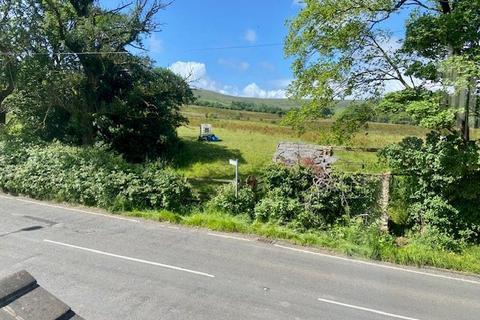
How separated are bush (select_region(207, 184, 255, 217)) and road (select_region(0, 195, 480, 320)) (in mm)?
1828

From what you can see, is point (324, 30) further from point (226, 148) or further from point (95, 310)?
point (226, 148)

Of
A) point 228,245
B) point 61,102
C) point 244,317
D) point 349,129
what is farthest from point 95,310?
point 61,102

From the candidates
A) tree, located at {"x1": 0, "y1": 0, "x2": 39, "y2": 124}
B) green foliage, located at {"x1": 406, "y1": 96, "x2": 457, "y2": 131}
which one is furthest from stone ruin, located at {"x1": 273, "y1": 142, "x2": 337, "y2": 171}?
tree, located at {"x1": 0, "y1": 0, "x2": 39, "y2": 124}

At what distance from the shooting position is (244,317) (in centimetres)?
767

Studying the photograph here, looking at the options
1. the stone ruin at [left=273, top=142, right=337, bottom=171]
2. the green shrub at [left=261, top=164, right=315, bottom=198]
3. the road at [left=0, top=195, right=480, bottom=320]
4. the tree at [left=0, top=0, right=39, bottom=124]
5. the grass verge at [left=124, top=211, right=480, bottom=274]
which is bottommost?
the road at [left=0, top=195, right=480, bottom=320]

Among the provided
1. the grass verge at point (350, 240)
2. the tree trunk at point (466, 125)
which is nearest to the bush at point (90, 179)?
the grass verge at point (350, 240)

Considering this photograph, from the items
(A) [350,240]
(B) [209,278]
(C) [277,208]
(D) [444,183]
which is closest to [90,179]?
(C) [277,208]

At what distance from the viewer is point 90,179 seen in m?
16.6

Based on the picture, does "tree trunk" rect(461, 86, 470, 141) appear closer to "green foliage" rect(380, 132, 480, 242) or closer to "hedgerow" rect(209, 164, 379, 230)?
"green foliage" rect(380, 132, 480, 242)

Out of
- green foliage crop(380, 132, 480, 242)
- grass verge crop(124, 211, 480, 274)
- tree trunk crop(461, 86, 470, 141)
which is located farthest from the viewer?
tree trunk crop(461, 86, 470, 141)

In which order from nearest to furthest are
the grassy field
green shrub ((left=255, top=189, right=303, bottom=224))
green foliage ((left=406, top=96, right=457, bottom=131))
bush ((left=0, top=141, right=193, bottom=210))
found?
green foliage ((left=406, top=96, right=457, bottom=131)), green shrub ((left=255, top=189, right=303, bottom=224)), bush ((left=0, top=141, right=193, bottom=210)), the grassy field

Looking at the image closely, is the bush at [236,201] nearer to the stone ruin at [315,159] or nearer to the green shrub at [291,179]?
the green shrub at [291,179]

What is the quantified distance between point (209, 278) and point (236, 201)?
5732mm

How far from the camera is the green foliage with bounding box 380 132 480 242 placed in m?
12.6
